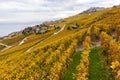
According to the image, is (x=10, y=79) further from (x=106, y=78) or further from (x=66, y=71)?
(x=106, y=78)

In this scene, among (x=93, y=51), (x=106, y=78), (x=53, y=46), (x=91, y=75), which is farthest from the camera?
(x=53, y=46)

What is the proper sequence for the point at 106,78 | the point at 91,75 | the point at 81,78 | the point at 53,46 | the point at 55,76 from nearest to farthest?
1. the point at 81,78
2. the point at 55,76
3. the point at 106,78
4. the point at 91,75
5. the point at 53,46

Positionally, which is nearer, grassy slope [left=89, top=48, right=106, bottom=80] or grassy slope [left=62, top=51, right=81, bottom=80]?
grassy slope [left=89, top=48, right=106, bottom=80]

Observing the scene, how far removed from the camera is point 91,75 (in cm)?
7762

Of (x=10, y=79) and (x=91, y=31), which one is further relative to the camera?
(x=91, y=31)

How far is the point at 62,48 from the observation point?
4683 inches

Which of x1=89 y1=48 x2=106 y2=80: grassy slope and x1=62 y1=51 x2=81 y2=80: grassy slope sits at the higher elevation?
x1=62 y1=51 x2=81 y2=80: grassy slope

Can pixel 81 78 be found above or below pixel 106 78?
above

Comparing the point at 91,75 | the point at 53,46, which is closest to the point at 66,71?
the point at 91,75

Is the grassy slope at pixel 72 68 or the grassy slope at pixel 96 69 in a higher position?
the grassy slope at pixel 72 68

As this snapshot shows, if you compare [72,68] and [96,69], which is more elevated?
[72,68]

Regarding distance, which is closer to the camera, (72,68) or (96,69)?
(96,69)

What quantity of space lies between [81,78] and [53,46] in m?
75.3

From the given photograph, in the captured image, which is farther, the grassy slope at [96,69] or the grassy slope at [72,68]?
the grassy slope at [72,68]
